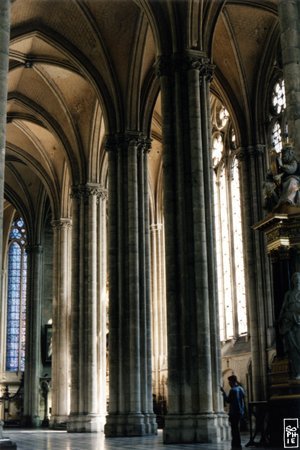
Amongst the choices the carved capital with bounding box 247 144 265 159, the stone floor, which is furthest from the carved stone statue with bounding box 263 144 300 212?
the carved capital with bounding box 247 144 265 159

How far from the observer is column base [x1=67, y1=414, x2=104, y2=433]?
27828mm

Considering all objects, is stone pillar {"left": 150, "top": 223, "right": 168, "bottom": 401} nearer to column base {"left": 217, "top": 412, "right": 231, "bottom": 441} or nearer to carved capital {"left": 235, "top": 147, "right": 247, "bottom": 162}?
carved capital {"left": 235, "top": 147, "right": 247, "bottom": 162}

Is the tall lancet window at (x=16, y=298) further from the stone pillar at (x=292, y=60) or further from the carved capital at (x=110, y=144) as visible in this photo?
the stone pillar at (x=292, y=60)

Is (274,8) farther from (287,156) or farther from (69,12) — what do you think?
(287,156)

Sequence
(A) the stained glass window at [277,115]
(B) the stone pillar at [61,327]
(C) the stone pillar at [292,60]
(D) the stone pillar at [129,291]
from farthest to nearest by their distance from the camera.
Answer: (B) the stone pillar at [61,327]
(A) the stained glass window at [277,115]
(D) the stone pillar at [129,291]
(C) the stone pillar at [292,60]

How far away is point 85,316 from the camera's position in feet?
96.6

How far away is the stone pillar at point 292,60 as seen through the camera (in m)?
11.4

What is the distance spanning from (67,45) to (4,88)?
14.6 meters

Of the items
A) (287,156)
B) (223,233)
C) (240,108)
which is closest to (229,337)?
(223,233)

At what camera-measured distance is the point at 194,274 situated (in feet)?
61.5

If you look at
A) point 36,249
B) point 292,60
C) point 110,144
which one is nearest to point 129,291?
point 110,144

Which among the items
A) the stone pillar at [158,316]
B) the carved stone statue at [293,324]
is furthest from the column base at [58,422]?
the carved stone statue at [293,324]

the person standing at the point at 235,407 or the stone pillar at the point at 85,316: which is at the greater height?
the stone pillar at the point at 85,316

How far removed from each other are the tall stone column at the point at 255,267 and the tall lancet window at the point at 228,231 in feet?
8.30
